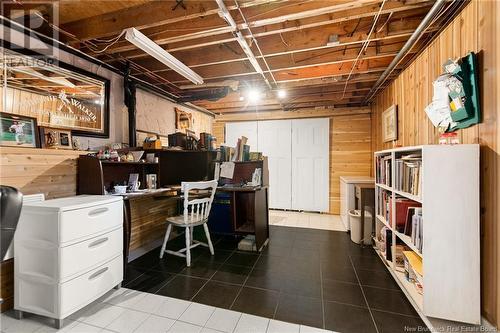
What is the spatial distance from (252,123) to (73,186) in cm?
396

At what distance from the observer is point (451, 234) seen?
1.53 metres

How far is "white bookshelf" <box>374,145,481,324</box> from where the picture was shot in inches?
59.0

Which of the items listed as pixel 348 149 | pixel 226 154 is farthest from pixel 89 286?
pixel 348 149

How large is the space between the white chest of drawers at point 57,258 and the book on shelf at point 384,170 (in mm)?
2810

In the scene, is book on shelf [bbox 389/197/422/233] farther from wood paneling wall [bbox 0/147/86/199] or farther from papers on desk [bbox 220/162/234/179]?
wood paneling wall [bbox 0/147/86/199]

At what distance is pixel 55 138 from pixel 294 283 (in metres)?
2.64

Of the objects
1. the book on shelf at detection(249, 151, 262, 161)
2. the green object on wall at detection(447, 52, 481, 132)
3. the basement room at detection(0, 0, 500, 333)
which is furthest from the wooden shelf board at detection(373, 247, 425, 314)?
the book on shelf at detection(249, 151, 262, 161)

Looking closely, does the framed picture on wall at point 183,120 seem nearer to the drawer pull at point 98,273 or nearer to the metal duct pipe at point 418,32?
the drawer pull at point 98,273

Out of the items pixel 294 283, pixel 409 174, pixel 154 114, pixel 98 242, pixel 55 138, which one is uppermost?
pixel 154 114

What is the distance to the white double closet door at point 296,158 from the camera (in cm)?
495

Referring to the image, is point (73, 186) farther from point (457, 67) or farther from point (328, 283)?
point (457, 67)

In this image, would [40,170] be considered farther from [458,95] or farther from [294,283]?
[458,95]

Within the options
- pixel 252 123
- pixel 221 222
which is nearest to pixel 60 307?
pixel 221 222

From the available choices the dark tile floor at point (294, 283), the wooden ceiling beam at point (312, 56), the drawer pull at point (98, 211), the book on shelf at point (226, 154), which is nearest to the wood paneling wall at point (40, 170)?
the drawer pull at point (98, 211)
